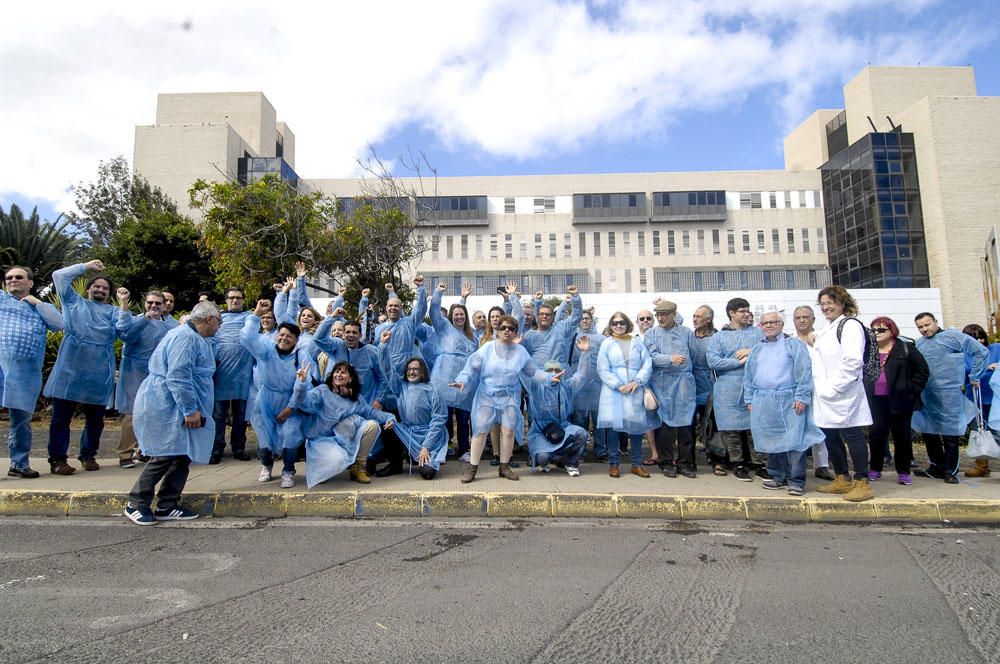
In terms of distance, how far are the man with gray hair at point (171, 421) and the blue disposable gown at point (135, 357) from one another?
2.16 m

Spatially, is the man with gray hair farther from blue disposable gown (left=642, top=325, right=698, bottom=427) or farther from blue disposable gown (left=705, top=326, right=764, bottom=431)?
blue disposable gown (left=705, top=326, right=764, bottom=431)

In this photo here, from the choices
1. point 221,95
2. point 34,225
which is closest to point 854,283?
point 34,225

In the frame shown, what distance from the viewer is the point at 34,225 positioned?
61.1 ft

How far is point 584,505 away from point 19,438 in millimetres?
5636

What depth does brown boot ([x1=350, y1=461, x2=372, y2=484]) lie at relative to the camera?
585cm

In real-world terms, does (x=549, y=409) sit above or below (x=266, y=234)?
below

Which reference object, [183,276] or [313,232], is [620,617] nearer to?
[313,232]

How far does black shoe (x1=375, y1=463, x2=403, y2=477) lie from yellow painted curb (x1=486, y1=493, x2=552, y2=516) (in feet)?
5.02

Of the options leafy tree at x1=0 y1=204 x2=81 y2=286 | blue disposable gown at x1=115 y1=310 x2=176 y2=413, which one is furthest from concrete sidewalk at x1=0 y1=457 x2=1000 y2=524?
leafy tree at x1=0 y1=204 x2=81 y2=286

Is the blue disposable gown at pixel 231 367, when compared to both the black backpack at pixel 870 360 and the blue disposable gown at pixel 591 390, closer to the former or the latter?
the blue disposable gown at pixel 591 390

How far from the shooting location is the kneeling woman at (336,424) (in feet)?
18.3

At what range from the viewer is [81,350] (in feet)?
20.2

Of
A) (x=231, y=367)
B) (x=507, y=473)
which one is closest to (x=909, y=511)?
(x=507, y=473)

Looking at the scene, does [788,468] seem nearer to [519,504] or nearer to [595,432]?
[595,432]
